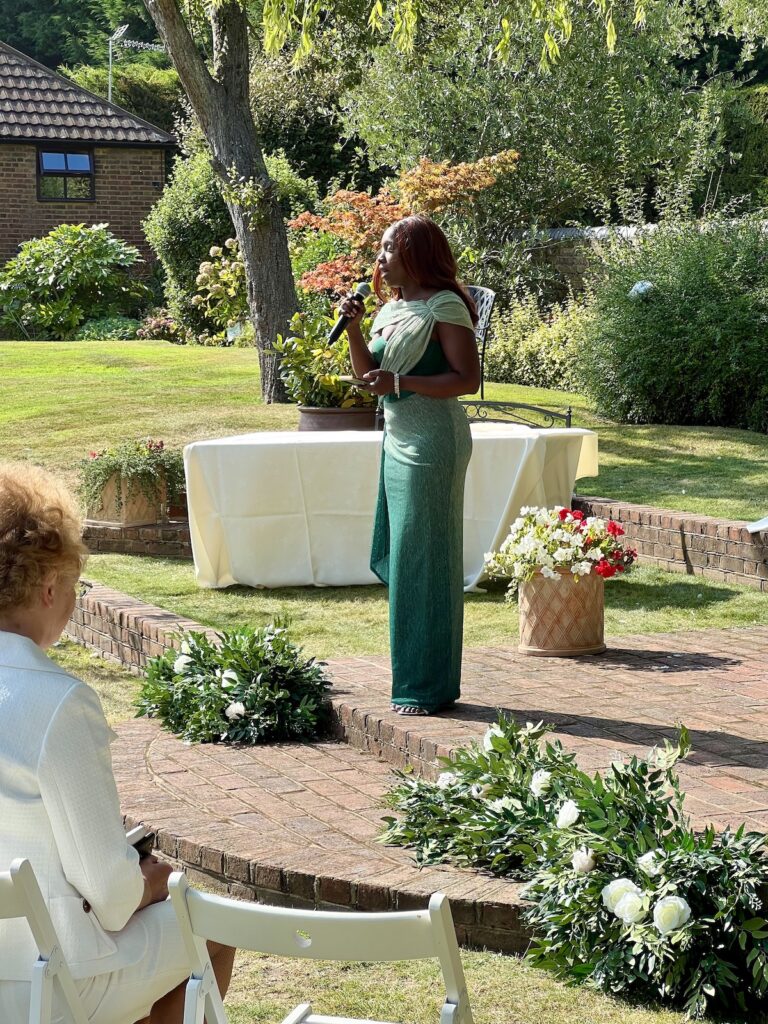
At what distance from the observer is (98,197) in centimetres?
2678

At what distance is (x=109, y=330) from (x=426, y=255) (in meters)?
17.3

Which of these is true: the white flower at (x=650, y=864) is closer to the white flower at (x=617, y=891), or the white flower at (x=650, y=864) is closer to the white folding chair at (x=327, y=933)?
the white flower at (x=617, y=891)

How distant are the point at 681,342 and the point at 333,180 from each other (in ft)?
37.1

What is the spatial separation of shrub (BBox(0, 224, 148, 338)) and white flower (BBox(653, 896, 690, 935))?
19.8 meters

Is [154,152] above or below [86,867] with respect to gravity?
above

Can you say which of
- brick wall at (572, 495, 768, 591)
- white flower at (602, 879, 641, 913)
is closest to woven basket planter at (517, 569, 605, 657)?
brick wall at (572, 495, 768, 591)

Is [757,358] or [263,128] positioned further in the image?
[263,128]

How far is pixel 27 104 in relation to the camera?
2684 cm

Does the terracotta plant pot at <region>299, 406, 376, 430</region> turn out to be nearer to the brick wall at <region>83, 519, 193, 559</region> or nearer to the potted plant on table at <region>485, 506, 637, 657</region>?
the brick wall at <region>83, 519, 193, 559</region>

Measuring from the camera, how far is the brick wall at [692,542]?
8.28 m

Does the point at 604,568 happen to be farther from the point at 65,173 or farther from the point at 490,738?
the point at 65,173

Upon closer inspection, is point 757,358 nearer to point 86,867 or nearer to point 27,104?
point 86,867

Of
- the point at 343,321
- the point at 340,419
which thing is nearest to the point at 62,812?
the point at 343,321

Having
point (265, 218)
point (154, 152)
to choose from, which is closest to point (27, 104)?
point (154, 152)
